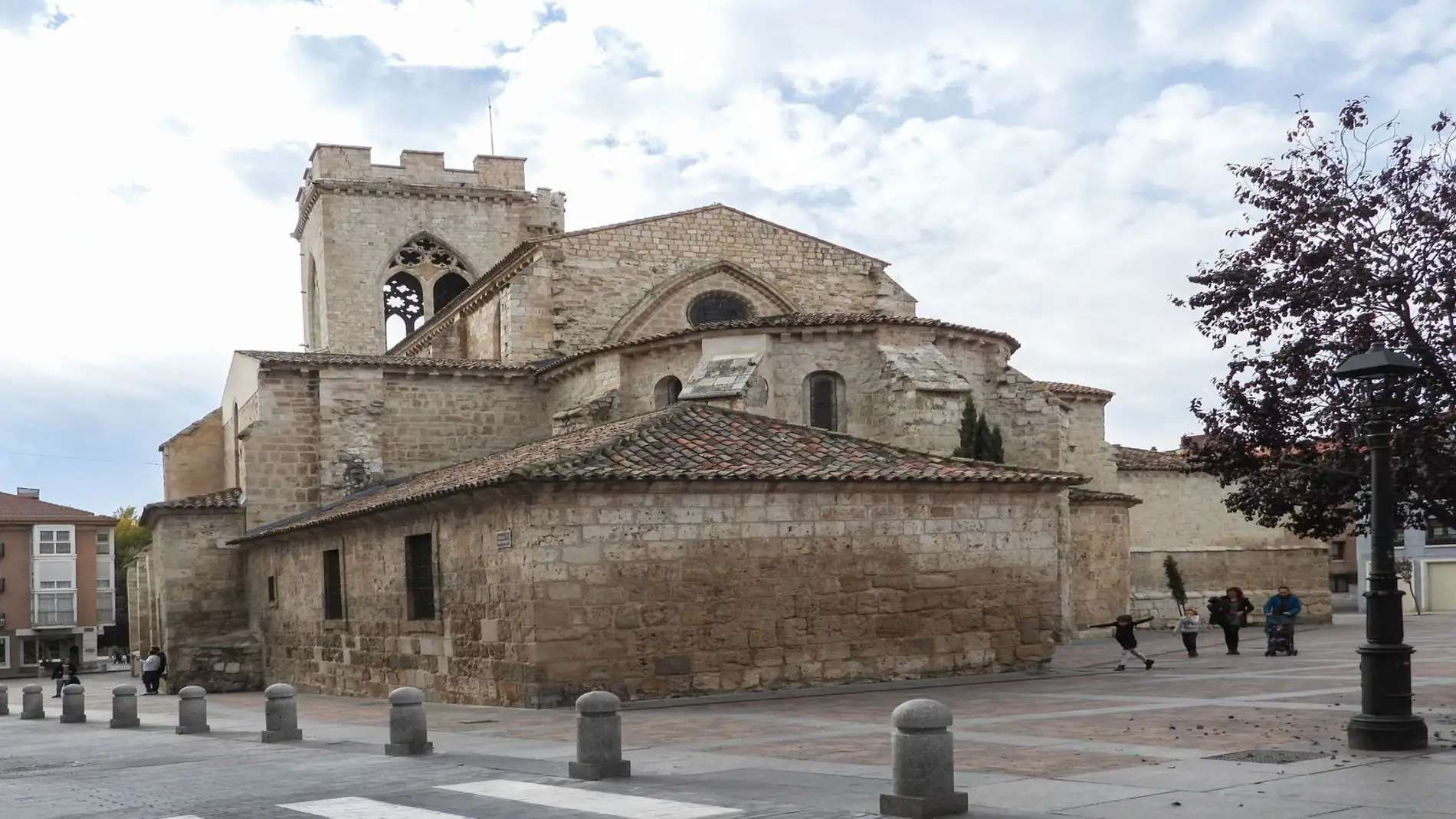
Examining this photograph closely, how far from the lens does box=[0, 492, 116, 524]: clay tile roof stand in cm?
6272

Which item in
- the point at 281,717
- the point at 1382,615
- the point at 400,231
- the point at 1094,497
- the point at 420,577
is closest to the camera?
the point at 1382,615

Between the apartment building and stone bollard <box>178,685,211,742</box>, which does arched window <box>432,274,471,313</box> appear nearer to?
the apartment building

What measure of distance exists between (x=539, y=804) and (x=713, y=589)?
8.49m

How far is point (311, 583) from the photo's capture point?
2414cm

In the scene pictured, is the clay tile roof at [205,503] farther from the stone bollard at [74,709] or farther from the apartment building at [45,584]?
the apartment building at [45,584]

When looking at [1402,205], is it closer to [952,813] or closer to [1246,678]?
[1246,678]

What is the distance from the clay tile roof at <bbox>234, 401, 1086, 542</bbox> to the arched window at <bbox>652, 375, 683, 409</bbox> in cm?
445

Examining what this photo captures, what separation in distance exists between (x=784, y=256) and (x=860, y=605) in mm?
15699

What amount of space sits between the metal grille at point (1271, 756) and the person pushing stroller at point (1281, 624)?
41.6 ft

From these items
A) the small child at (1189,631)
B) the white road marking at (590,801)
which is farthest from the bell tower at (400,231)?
the white road marking at (590,801)

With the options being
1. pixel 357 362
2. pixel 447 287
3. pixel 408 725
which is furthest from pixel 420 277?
pixel 408 725

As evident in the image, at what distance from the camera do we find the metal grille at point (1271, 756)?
386 inches

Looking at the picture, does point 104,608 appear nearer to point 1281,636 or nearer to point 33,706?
point 33,706

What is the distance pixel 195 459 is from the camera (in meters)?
37.3
